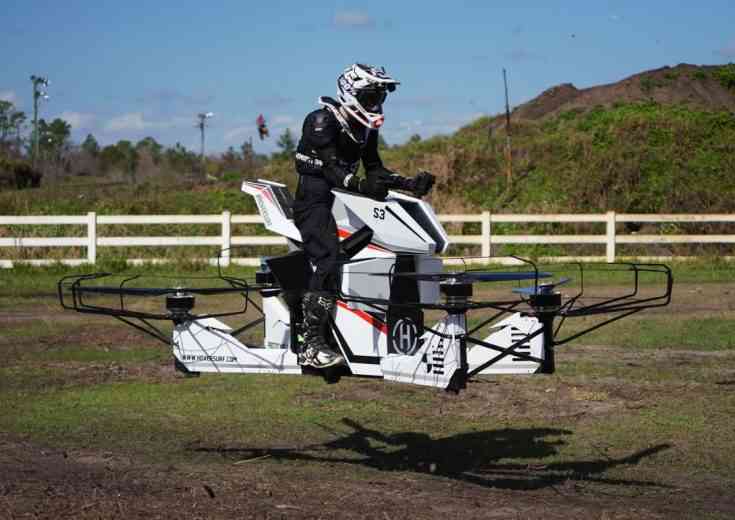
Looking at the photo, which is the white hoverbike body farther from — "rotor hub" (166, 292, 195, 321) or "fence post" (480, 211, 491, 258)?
"fence post" (480, 211, 491, 258)

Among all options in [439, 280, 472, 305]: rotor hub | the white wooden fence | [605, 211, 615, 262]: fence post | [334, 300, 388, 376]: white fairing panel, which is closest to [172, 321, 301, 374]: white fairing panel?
[334, 300, 388, 376]: white fairing panel

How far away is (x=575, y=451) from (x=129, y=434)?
3.86 meters

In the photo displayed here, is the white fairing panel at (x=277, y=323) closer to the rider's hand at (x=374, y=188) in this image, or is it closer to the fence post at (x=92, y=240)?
the rider's hand at (x=374, y=188)

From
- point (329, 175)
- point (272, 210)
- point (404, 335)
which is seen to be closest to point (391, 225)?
point (329, 175)

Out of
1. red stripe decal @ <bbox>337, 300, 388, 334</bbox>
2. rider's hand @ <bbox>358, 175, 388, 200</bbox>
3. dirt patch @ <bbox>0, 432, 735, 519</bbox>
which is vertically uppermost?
rider's hand @ <bbox>358, 175, 388, 200</bbox>

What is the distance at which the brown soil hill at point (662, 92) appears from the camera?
157ft

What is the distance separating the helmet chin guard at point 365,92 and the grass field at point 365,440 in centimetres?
258

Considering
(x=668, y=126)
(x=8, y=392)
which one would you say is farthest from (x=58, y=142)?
(x=8, y=392)

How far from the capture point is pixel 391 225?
24.6 feet

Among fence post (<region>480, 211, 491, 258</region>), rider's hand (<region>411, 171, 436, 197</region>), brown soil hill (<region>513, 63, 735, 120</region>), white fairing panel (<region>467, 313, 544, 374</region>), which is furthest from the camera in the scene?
brown soil hill (<region>513, 63, 735, 120</region>)

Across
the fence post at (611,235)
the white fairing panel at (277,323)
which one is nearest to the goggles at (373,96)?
the white fairing panel at (277,323)

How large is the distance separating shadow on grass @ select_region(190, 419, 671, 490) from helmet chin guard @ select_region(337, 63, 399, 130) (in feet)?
8.87

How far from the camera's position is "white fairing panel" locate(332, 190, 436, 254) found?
7.43 m

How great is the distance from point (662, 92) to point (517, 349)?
44552 mm
